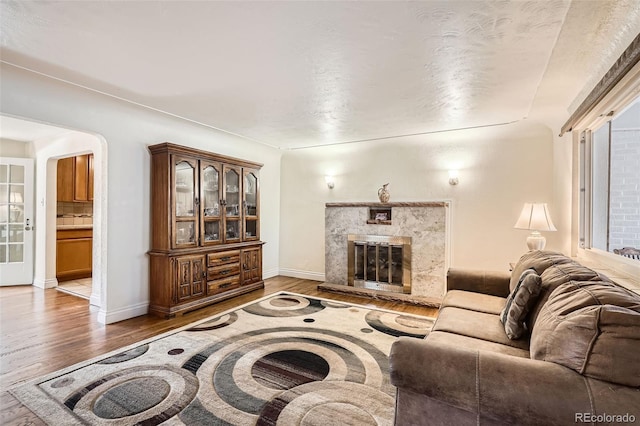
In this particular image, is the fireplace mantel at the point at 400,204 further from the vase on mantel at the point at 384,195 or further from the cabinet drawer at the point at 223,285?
the cabinet drawer at the point at 223,285

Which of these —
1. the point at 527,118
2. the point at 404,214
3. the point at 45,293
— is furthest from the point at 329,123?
the point at 45,293

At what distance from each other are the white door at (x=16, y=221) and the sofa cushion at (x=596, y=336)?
6714 millimetres

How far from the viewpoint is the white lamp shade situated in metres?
3.22

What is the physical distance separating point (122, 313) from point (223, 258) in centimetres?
128

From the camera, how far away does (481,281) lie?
293 cm

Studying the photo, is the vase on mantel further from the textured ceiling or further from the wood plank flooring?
the wood plank flooring

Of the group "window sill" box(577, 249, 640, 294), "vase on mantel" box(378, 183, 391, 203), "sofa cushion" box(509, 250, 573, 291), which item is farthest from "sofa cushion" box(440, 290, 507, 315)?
"vase on mantel" box(378, 183, 391, 203)

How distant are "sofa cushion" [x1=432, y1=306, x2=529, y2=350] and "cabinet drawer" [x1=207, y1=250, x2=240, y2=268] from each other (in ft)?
9.51

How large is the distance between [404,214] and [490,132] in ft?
5.24

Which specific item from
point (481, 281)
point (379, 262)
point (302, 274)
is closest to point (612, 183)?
point (481, 281)

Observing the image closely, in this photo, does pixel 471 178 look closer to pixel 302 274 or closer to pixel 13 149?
pixel 302 274

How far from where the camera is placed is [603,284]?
1498mm

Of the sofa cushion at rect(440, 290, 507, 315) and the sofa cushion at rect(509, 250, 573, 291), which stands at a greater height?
the sofa cushion at rect(509, 250, 573, 291)

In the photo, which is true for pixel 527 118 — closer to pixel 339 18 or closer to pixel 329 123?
pixel 329 123
